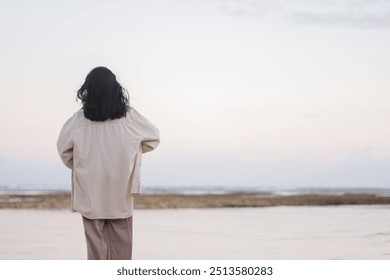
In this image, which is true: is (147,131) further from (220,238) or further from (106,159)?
(220,238)

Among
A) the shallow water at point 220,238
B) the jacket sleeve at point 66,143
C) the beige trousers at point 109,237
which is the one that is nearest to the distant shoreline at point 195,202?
the shallow water at point 220,238

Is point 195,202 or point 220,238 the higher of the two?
point 220,238

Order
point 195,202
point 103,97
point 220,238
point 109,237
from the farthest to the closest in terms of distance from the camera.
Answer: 1. point 195,202
2. point 220,238
3. point 109,237
4. point 103,97

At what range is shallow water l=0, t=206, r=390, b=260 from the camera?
12281 mm

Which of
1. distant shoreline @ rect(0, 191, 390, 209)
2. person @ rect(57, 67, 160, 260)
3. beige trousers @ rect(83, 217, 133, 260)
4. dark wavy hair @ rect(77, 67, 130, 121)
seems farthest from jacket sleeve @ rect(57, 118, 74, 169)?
distant shoreline @ rect(0, 191, 390, 209)

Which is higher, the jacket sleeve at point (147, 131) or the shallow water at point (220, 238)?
the jacket sleeve at point (147, 131)

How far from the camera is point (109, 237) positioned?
5.12 meters

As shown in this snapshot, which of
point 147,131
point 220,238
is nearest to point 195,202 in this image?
point 220,238

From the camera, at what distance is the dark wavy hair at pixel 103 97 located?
494 cm

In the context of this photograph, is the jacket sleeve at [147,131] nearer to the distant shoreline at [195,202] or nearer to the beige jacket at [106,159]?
the beige jacket at [106,159]

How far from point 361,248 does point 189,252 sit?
116 inches

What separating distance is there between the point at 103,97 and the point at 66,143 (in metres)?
0.39

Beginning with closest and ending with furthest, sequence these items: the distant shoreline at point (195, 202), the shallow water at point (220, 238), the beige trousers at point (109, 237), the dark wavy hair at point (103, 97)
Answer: the dark wavy hair at point (103, 97) < the beige trousers at point (109, 237) < the shallow water at point (220, 238) < the distant shoreline at point (195, 202)
